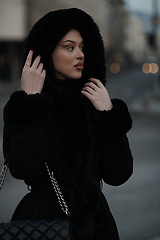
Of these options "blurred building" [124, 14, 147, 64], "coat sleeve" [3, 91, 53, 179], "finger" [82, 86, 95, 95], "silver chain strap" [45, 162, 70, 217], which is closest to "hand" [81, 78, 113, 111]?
"finger" [82, 86, 95, 95]

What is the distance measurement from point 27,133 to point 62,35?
58cm

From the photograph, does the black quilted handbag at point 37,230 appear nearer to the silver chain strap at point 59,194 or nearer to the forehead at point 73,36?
the silver chain strap at point 59,194

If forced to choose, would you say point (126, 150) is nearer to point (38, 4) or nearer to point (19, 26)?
point (19, 26)

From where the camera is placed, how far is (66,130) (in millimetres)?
1742

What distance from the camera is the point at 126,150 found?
1821 millimetres

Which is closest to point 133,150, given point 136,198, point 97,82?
point 136,198

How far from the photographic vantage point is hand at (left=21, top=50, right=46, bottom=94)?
176 centimetres

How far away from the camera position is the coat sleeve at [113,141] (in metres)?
1.79

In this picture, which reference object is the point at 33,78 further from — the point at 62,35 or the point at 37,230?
the point at 37,230

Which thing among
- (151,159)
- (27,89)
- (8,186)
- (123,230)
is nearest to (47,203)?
(27,89)

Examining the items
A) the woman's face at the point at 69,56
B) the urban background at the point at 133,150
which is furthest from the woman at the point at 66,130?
the urban background at the point at 133,150

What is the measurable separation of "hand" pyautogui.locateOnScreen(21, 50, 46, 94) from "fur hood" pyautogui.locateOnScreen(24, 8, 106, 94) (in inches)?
2.4

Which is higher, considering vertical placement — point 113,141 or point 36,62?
point 36,62

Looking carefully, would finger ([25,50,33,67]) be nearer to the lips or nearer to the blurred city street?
the lips
